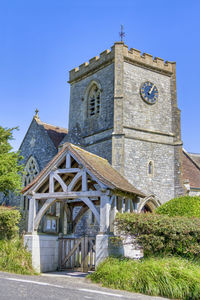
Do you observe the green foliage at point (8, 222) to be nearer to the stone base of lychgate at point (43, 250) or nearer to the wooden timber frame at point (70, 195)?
the wooden timber frame at point (70, 195)

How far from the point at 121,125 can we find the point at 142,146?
1777 millimetres

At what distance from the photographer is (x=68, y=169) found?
1017 cm

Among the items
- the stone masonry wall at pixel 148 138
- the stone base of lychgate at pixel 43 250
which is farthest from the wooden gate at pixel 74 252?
the stone masonry wall at pixel 148 138

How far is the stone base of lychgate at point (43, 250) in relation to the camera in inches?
389

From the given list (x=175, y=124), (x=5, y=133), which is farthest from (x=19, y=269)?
(x=175, y=124)

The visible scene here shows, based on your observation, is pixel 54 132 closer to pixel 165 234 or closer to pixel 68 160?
pixel 68 160

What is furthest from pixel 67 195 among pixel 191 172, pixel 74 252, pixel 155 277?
pixel 191 172

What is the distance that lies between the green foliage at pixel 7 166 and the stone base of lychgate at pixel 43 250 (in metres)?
6.39

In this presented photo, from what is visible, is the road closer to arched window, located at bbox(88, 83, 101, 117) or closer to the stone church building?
the stone church building

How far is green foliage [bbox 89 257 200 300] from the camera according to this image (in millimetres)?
7070

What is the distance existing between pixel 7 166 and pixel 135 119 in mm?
7608

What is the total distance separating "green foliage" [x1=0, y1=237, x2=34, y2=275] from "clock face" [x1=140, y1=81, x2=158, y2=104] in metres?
12.6

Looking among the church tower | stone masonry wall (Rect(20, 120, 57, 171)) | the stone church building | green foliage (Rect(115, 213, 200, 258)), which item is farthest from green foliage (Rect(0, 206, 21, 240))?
stone masonry wall (Rect(20, 120, 57, 171))

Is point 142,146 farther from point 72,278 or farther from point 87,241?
point 72,278
